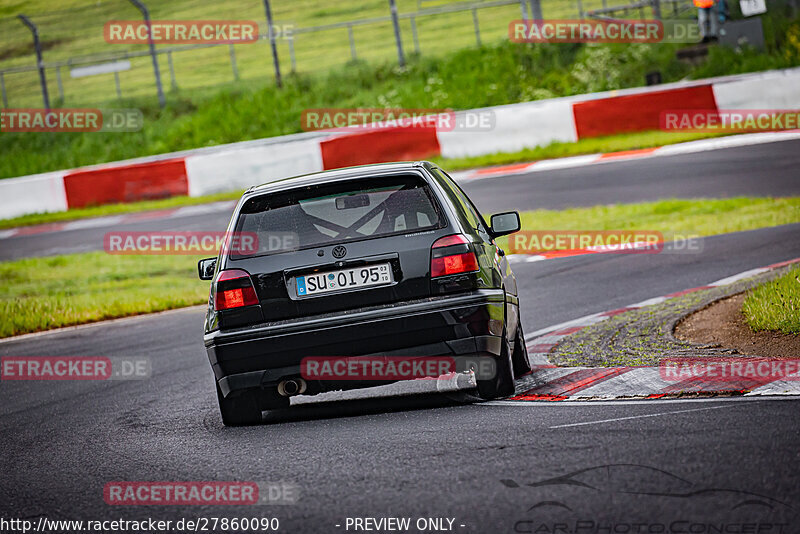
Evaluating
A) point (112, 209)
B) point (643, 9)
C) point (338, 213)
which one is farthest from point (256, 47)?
point (338, 213)

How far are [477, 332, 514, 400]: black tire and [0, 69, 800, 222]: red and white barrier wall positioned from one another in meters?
15.4

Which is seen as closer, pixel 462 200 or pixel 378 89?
pixel 462 200

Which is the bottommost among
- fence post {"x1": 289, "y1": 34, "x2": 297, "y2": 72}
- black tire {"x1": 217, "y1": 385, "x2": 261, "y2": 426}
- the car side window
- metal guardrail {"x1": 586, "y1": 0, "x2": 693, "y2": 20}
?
black tire {"x1": 217, "y1": 385, "x2": 261, "y2": 426}

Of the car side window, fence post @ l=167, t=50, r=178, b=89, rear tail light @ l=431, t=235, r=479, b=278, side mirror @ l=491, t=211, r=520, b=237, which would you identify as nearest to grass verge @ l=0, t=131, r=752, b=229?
fence post @ l=167, t=50, r=178, b=89

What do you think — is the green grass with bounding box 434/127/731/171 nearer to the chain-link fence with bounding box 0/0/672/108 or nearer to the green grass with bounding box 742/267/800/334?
the chain-link fence with bounding box 0/0/672/108

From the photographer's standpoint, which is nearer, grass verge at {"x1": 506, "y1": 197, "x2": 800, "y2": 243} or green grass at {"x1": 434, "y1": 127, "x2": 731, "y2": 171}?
grass verge at {"x1": 506, "y1": 197, "x2": 800, "y2": 243}

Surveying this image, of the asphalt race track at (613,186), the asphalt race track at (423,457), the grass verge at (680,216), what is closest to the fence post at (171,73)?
the asphalt race track at (613,186)

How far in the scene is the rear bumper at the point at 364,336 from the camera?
21.7ft

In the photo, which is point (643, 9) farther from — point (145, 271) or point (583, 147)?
point (145, 271)

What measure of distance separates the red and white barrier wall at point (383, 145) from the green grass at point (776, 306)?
42.6ft

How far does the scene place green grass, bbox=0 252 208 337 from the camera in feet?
45.5

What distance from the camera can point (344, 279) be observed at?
6695 millimetres

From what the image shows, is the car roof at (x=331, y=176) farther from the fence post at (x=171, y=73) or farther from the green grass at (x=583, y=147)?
the fence post at (x=171, y=73)

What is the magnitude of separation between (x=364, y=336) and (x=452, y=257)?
65 cm
